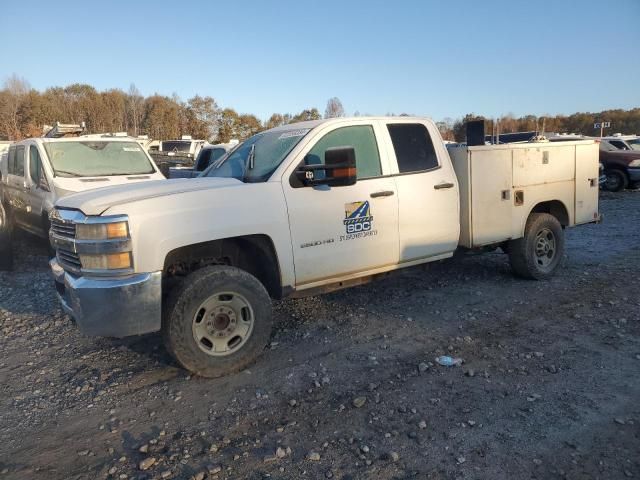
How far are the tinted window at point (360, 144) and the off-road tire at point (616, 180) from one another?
15016 millimetres

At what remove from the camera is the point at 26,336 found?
5000 mm

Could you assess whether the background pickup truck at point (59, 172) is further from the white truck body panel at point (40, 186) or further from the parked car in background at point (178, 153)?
the parked car in background at point (178, 153)

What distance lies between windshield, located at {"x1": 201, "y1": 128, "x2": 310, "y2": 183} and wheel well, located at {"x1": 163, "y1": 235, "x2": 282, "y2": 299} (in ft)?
1.85

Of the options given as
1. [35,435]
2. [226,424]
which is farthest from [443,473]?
[35,435]

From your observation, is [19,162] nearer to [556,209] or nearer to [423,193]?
[423,193]

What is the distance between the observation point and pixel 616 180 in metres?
16.7

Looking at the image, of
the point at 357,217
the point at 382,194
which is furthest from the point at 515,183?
the point at 357,217

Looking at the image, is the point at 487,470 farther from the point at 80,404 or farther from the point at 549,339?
the point at 80,404

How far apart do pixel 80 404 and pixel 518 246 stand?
194 inches

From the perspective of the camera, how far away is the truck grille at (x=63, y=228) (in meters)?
3.74

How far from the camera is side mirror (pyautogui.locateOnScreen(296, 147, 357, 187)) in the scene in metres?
4.05

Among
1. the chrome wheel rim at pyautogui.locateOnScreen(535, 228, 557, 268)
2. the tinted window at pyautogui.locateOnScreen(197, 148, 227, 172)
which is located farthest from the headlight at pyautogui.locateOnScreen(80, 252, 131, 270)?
the tinted window at pyautogui.locateOnScreen(197, 148, 227, 172)

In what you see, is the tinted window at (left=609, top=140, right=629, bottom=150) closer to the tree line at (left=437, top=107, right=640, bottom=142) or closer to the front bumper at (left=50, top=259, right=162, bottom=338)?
the front bumper at (left=50, top=259, right=162, bottom=338)

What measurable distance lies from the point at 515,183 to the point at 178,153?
45.9ft
